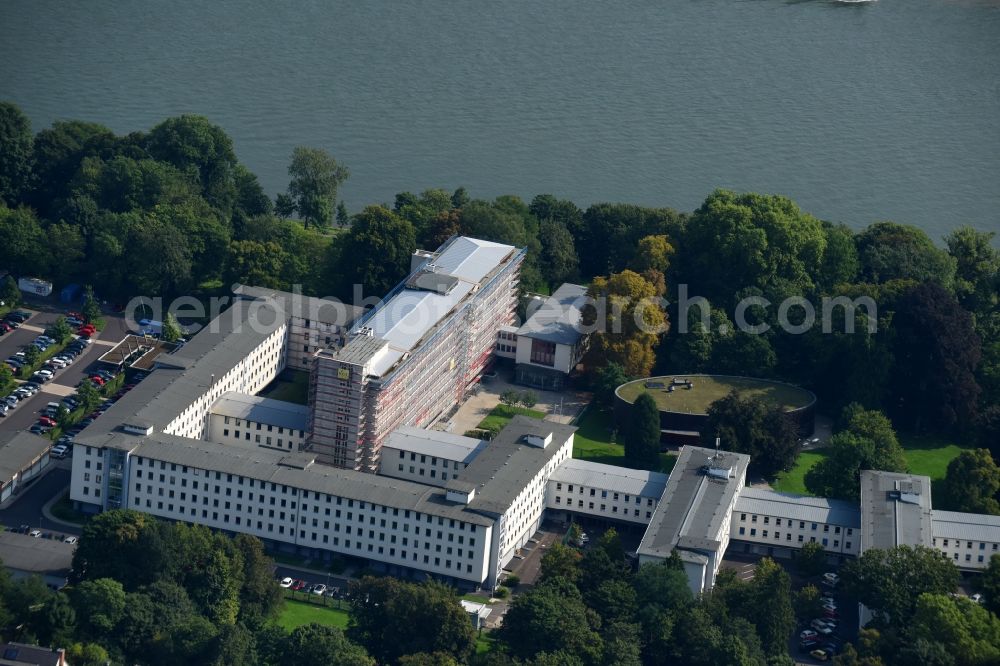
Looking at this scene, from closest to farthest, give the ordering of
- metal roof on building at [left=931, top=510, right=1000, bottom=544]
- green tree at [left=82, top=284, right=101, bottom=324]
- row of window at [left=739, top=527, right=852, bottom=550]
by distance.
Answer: metal roof on building at [left=931, top=510, right=1000, bottom=544], row of window at [left=739, top=527, right=852, bottom=550], green tree at [left=82, top=284, right=101, bottom=324]

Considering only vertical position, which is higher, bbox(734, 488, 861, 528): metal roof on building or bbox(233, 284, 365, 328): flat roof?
bbox(233, 284, 365, 328): flat roof

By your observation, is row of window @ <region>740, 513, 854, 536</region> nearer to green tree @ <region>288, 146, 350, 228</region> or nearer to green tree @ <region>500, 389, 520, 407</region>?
green tree @ <region>500, 389, 520, 407</region>

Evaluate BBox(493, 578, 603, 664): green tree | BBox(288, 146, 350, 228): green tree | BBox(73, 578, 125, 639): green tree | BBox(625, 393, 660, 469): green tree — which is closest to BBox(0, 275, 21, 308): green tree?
BBox(288, 146, 350, 228): green tree

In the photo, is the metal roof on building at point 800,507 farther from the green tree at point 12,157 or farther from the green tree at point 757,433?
the green tree at point 12,157

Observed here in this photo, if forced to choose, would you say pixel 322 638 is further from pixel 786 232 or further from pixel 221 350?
pixel 786 232

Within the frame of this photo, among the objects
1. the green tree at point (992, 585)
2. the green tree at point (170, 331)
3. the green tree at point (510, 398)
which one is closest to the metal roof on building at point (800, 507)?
the green tree at point (992, 585)

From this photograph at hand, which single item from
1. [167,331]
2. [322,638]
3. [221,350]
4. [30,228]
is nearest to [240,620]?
[322,638]

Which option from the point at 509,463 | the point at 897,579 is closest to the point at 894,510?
the point at 897,579
